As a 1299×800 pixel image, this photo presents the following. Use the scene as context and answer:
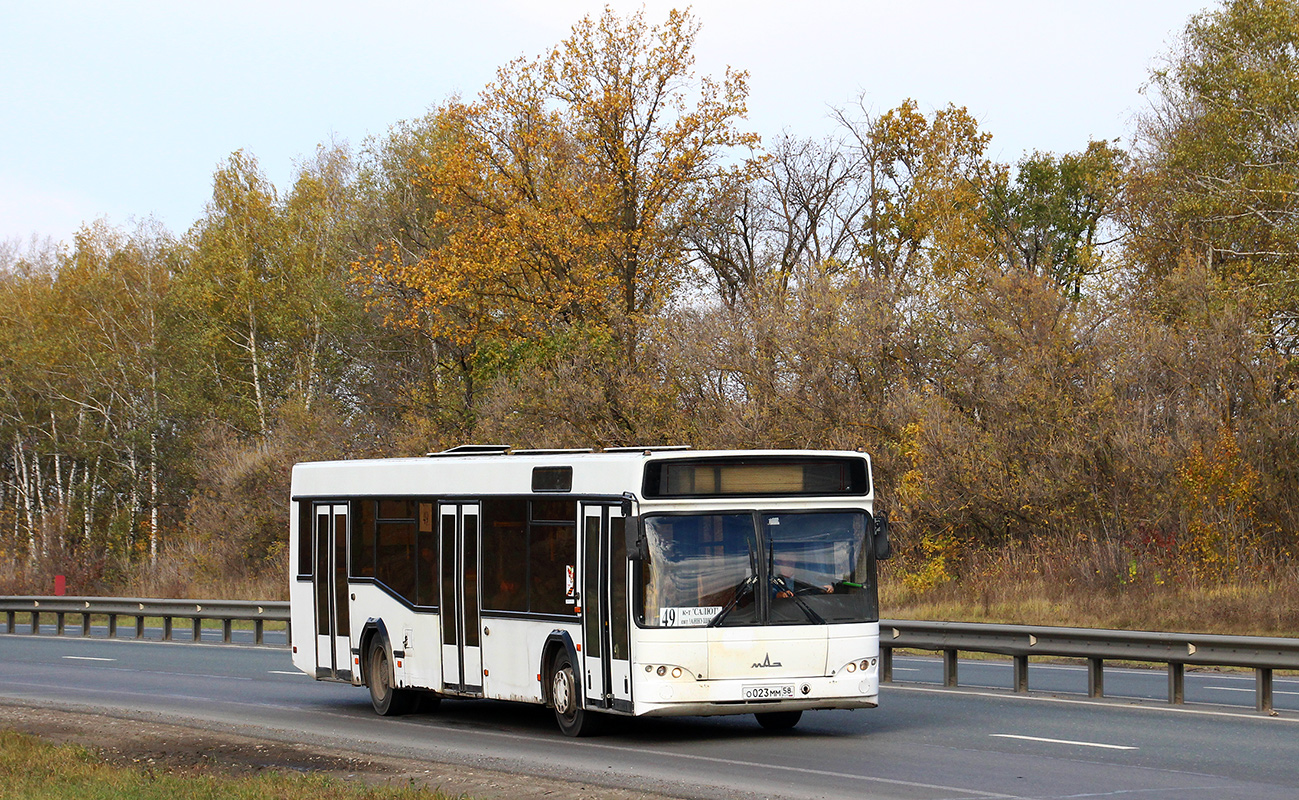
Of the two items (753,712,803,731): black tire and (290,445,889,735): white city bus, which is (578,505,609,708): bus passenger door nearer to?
(290,445,889,735): white city bus

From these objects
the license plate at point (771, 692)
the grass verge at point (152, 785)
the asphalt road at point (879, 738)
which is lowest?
the asphalt road at point (879, 738)

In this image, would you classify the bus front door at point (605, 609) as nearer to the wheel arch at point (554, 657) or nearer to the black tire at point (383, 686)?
the wheel arch at point (554, 657)

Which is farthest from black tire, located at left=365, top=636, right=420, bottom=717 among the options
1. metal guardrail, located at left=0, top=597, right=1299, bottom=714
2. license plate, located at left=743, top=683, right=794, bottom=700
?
metal guardrail, located at left=0, top=597, right=1299, bottom=714

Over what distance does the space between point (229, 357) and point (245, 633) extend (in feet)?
86.8

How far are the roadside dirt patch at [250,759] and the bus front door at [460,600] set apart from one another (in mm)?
1905

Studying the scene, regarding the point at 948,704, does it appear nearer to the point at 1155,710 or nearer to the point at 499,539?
the point at 1155,710

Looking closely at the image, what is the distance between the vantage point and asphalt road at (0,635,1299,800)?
10.6 meters

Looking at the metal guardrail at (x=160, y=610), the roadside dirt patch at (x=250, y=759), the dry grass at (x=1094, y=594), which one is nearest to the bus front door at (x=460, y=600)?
the roadside dirt patch at (x=250, y=759)

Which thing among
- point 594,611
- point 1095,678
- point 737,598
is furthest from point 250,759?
point 1095,678

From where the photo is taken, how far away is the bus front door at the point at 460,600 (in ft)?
48.8

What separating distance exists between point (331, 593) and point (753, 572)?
6.16 meters

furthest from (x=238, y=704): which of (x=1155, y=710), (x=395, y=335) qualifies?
(x=395, y=335)

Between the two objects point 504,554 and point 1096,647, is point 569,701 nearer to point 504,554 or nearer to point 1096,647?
point 504,554

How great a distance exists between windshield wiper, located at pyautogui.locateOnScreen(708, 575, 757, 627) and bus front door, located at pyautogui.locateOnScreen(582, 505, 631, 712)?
737mm
